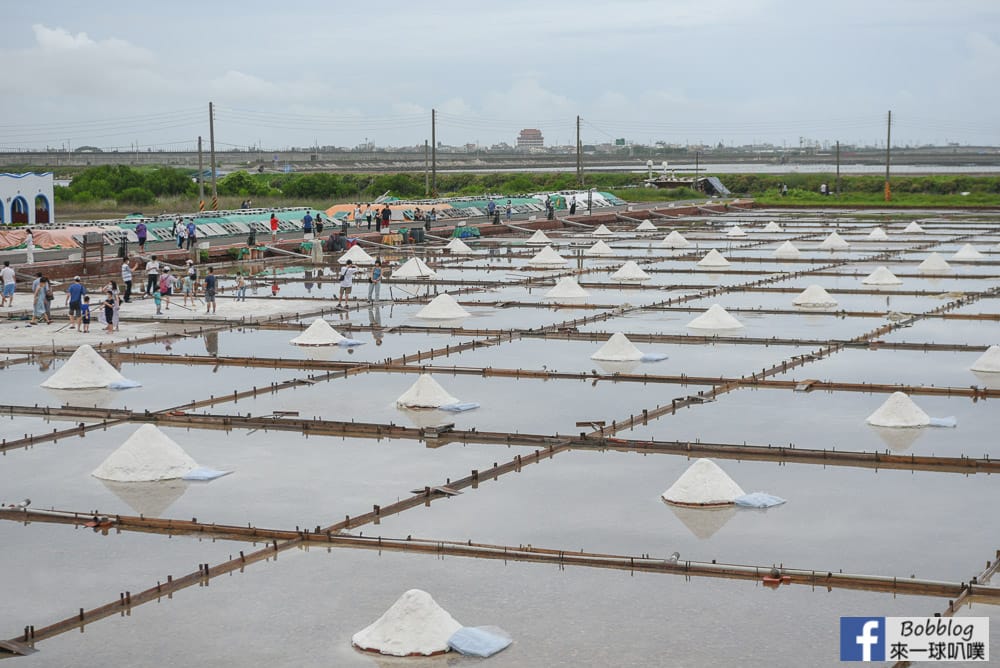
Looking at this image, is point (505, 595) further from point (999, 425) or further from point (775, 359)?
point (775, 359)

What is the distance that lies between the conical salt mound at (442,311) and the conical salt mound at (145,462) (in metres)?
15.4

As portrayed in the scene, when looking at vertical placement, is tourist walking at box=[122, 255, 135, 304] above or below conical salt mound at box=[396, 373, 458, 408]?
above

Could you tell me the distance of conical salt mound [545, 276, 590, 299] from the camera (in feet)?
119


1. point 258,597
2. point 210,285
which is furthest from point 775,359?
point 258,597

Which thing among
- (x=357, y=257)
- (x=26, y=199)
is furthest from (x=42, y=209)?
(x=357, y=257)

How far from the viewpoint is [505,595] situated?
1261 centimetres

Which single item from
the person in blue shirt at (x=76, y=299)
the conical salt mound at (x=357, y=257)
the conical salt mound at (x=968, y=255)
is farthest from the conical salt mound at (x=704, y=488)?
the conical salt mound at (x=968, y=255)

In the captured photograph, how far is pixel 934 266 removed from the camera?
4288cm

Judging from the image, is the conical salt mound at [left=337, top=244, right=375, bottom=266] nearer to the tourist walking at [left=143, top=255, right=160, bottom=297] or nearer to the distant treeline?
the tourist walking at [left=143, top=255, right=160, bottom=297]

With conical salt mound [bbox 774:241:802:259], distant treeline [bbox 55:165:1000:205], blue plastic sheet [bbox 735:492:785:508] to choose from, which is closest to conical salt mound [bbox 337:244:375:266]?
conical salt mound [bbox 774:241:802:259]

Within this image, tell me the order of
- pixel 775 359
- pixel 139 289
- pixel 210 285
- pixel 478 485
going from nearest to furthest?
pixel 478 485
pixel 775 359
pixel 210 285
pixel 139 289

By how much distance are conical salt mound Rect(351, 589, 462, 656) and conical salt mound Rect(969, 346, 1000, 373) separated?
15390 mm

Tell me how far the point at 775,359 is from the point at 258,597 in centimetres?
1529

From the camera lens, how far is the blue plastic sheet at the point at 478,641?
11172mm
